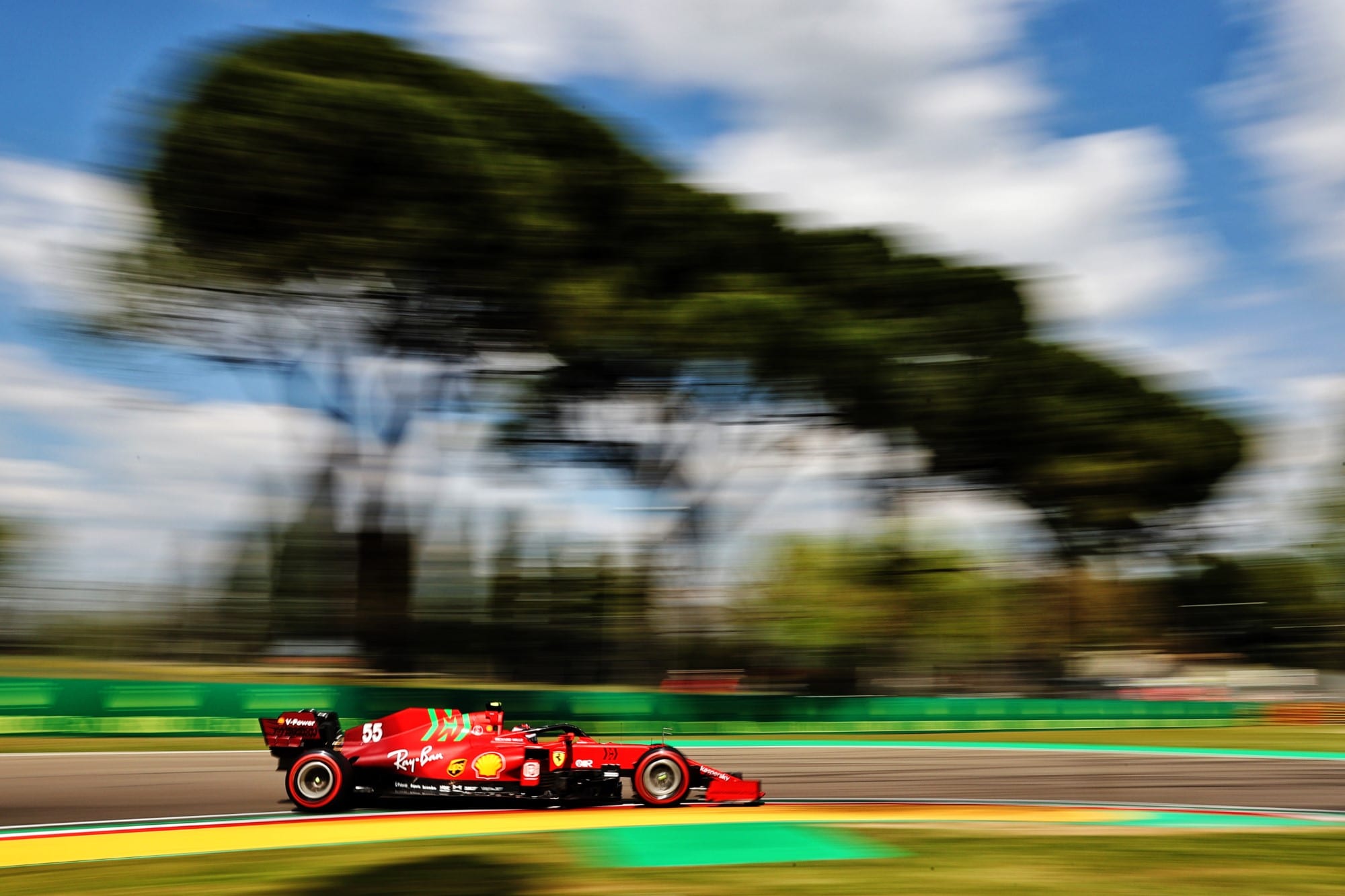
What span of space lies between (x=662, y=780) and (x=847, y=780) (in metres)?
3.55

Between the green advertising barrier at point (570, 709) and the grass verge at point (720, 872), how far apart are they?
35.5 feet

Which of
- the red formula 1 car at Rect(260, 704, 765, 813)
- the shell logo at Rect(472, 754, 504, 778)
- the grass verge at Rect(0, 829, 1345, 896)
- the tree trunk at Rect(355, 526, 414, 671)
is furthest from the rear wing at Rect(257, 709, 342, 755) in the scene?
the tree trunk at Rect(355, 526, 414, 671)

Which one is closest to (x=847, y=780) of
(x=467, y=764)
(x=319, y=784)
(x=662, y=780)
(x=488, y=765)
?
(x=662, y=780)

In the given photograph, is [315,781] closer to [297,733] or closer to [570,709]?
[297,733]

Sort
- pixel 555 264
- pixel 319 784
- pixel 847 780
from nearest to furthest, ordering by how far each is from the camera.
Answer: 1. pixel 319 784
2. pixel 847 780
3. pixel 555 264

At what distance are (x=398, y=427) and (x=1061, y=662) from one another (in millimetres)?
19434

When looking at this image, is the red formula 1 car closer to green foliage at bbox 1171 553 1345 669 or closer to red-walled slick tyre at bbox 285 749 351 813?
red-walled slick tyre at bbox 285 749 351 813

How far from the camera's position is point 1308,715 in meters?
29.2

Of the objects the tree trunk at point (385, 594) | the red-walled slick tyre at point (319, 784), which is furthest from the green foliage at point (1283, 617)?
the red-walled slick tyre at point (319, 784)

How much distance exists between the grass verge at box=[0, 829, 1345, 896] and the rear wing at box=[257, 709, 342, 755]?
2031 mm

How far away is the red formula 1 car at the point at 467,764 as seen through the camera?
884cm

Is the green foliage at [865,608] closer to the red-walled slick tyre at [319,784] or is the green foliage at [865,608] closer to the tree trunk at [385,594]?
the tree trunk at [385,594]

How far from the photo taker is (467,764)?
8.90m

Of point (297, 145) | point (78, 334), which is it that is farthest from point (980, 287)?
point (78, 334)
